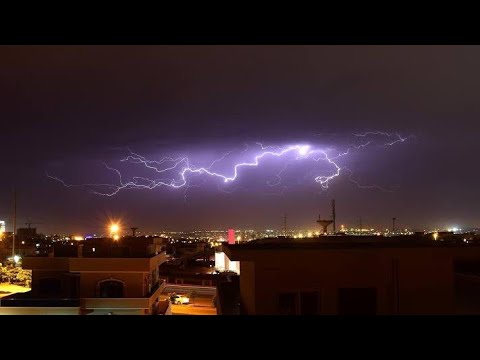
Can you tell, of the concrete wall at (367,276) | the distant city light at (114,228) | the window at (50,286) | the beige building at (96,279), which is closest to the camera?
the concrete wall at (367,276)

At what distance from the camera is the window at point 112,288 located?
9930 millimetres

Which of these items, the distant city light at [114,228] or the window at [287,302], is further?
the distant city light at [114,228]

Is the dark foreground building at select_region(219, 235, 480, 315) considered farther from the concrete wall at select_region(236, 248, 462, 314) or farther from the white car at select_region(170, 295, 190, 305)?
the white car at select_region(170, 295, 190, 305)

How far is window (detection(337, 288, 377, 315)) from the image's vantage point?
481 centimetres

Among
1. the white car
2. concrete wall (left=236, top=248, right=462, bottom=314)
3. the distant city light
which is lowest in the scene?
the white car

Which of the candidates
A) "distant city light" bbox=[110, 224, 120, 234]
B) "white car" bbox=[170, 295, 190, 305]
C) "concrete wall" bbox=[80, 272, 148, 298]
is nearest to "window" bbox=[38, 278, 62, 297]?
"concrete wall" bbox=[80, 272, 148, 298]


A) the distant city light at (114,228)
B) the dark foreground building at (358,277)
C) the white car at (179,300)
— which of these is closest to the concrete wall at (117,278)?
the distant city light at (114,228)

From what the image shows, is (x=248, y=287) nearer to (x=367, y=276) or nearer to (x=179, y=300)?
(x=367, y=276)

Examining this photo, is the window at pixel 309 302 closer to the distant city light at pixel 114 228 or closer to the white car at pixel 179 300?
the distant city light at pixel 114 228

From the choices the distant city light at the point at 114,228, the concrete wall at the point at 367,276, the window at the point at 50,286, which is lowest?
the window at the point at 50,286

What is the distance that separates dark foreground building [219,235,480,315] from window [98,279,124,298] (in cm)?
583

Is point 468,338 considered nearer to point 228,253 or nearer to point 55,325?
point 55,325

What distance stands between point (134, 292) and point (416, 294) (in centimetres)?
663
